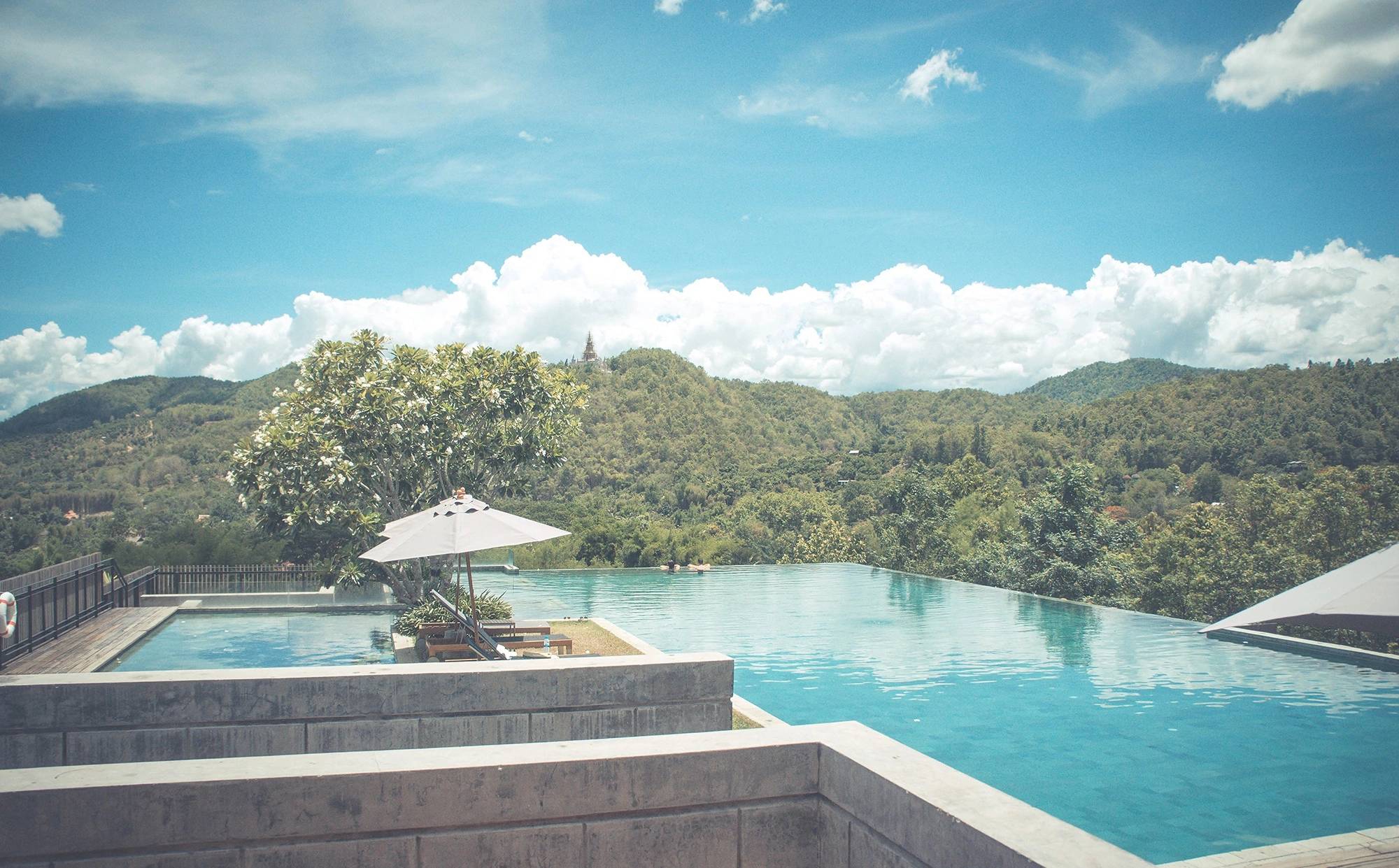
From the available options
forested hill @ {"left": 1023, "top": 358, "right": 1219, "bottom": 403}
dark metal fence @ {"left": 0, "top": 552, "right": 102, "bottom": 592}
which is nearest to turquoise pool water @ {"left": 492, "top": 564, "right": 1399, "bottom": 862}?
dark metal fence @ {"left": 0, "top": 552, "right": 102, "bottom": 592}

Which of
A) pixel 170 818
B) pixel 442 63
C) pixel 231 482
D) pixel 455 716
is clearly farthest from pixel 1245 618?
pixel 442 63

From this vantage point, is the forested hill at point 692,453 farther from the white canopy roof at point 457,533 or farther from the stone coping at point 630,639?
the white canopy roof at point 457,533

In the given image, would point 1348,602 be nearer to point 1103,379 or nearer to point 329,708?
point 329,708

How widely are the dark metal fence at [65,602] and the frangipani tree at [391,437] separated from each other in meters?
2.42

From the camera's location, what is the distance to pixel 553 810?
3088mm

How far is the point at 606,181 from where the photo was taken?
24.5 m

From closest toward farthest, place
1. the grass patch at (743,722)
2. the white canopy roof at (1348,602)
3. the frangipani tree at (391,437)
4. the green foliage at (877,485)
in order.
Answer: the white canopy roof at (1348,602) < the grass patch at (743,722) < the frangipani tree at (391,437) < the green foliage at (877,485)

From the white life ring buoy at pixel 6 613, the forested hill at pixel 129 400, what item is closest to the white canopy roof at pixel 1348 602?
the white life ring buoy at pixel 6 613

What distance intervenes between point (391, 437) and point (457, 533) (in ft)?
12.9

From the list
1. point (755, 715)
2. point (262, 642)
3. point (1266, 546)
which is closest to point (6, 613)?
point (262, 642)

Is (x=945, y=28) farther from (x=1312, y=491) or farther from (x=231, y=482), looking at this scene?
(x=231, y=482)

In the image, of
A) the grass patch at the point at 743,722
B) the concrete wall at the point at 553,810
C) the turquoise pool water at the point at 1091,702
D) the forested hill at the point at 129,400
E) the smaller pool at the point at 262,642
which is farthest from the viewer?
the forested hill at the point at 129,400

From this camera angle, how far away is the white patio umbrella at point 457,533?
25.2 ft

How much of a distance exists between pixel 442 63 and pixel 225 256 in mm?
16586
